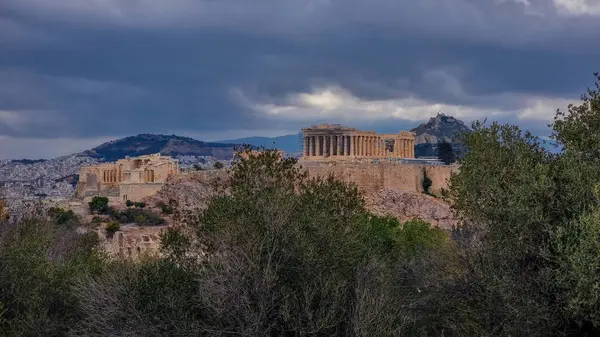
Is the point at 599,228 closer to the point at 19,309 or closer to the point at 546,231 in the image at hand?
the point at 546,231

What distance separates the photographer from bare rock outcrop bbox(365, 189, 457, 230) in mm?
62031

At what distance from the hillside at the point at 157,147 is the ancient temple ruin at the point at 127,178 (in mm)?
90041

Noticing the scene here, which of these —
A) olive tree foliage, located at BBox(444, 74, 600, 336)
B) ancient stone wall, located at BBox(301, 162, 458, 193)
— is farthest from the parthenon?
olive tree foliage, located at BBox(444, 74, 600, 336)

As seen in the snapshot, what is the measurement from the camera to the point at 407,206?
6431 cm

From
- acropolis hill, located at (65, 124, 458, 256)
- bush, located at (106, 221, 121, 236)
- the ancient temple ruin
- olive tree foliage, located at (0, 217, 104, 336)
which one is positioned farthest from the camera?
the ancient temple ruin

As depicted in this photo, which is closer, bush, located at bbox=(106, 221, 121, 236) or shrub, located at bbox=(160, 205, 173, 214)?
bush, located at bbox=(106, 221, 121, 236)

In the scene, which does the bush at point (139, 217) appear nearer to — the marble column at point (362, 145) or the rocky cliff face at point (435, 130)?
the marble column at point (362, 145)

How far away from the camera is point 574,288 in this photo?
14227 millimetres

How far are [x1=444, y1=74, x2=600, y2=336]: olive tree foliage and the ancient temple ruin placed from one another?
47458 millimetres

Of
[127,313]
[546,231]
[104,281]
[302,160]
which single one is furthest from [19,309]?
[302,160]

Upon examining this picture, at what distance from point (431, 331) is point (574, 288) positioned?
17.1 ft

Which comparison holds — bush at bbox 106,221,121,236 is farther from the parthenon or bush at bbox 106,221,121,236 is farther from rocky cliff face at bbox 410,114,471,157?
rocky cliff face at bbox 410,114,471,157

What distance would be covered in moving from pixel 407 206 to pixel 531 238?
49.0 metres

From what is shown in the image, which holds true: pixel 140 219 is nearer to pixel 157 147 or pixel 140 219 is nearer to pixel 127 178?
pixel 127 178
